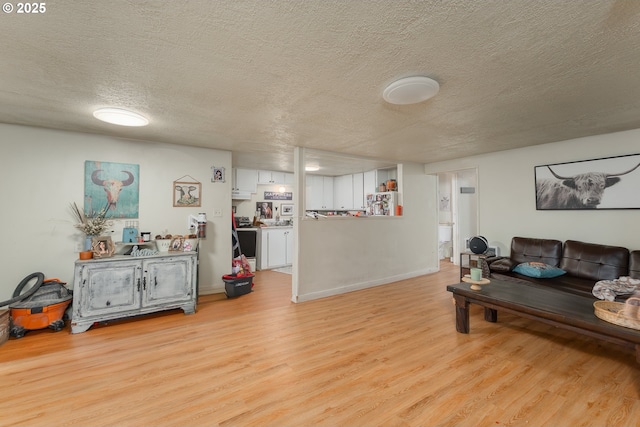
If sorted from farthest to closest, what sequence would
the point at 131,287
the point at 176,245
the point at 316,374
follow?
the point at 176,245
the point at 131,287
the point at 316,374

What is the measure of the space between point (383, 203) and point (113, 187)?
4.36 meters

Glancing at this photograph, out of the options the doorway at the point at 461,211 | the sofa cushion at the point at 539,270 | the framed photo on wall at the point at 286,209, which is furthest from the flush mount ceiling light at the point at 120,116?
the doorway at the point at 461,211

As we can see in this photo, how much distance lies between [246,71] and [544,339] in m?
3.55

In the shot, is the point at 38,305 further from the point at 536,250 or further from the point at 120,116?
the point at 536,250

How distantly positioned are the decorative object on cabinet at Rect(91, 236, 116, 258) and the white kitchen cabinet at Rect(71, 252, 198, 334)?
149mm

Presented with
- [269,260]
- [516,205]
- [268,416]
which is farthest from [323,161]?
[268,416]

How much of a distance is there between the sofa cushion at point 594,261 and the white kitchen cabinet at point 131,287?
4.65 meters

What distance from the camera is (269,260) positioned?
599 centimetres

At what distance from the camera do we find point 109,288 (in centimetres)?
296

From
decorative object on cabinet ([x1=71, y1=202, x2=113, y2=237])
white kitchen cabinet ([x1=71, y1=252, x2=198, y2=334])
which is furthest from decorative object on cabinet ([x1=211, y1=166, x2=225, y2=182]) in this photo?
decorative object on cabinet ([x1=71, y1=202, x2=113, y2=237])

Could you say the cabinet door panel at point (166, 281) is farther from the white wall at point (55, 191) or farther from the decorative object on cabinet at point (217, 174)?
the decorative object on cabinet at point (217, 174)

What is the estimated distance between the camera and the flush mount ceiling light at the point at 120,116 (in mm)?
2490

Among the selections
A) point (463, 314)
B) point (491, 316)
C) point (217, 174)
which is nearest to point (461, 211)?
point (491, 316)

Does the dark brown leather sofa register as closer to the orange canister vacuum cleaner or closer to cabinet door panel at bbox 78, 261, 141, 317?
cabinet door panel at bbox 78, 261, 141, 317
